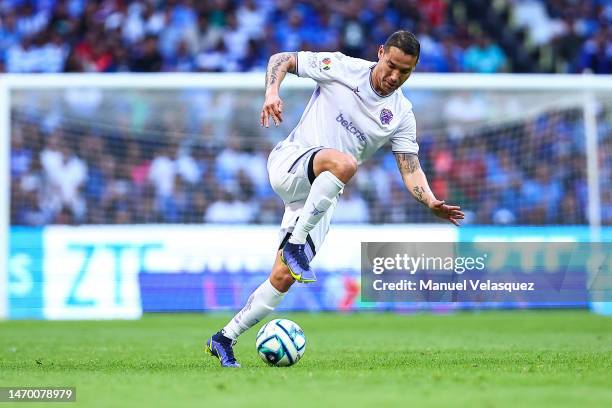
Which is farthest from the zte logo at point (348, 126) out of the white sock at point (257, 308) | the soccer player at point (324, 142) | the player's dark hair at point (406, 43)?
the white sock at point (257, 308)

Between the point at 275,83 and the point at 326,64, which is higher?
the point at 326,64

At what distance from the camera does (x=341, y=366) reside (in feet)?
28.6

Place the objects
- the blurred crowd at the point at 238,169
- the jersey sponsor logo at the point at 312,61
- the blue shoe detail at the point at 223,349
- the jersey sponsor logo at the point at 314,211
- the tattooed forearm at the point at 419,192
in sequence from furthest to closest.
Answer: the blurred crowd at the point at 238,169 → the tattooed forearm at the point at 419,192 → the jersey sponsor logo at the point at 312,61 → the blue shoe detail at the point at 223,349 → the jersey sponsor logo at the point at 314,211

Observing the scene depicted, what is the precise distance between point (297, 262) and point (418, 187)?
150 centimetres

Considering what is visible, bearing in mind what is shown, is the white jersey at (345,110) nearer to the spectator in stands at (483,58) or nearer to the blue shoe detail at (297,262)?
the blue shoe detail at (297,262)

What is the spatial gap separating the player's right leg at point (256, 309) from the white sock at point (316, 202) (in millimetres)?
424

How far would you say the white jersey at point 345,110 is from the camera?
8883mm

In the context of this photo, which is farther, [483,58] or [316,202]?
[483,58]

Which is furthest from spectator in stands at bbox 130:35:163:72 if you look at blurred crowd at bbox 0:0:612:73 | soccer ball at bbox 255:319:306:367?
soccer ball at bbox 255:319:306:367

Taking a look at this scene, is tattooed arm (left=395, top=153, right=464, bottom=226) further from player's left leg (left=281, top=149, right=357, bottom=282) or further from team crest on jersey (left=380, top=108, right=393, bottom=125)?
player's left leg (left=281, top=149, right=357, bottom=282)

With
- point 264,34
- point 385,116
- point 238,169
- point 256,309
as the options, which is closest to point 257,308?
point 256,309

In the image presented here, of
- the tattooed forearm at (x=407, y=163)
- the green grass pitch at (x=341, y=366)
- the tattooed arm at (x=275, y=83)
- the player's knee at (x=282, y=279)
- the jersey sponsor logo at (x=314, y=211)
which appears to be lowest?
the green grass pitch at (x=341, y=366)

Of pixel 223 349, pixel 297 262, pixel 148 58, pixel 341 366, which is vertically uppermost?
pixel 148 58

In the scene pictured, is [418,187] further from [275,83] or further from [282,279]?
[275,83]
